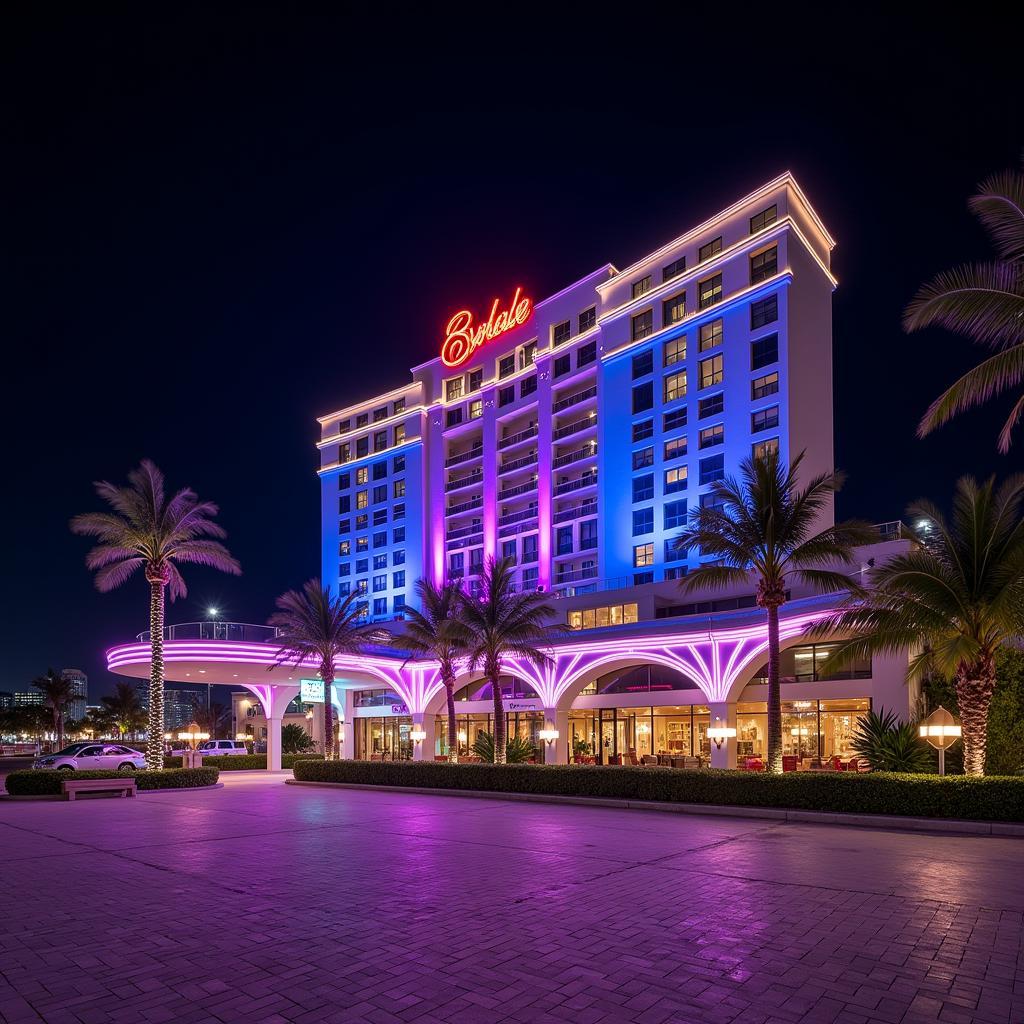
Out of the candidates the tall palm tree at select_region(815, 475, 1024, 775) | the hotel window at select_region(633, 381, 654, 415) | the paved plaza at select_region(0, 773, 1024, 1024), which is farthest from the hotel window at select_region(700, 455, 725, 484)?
the paved plaza at select_region(0, 773, 1024, 1024)

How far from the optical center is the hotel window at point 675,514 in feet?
161

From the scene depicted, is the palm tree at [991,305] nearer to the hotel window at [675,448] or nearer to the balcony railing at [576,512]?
the hotel window at [675,448]

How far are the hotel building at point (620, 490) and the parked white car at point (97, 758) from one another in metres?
4.15

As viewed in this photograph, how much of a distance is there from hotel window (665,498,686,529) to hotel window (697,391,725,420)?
5332 millimetres

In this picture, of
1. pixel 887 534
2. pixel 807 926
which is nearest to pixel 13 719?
pixel 887 534

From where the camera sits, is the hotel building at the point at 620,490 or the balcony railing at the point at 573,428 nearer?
the hotel building at the point at 620,490

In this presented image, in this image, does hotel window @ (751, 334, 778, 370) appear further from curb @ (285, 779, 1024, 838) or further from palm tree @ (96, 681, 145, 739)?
palm tree @ (96, 681, 145, 739)

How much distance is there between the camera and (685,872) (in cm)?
1204

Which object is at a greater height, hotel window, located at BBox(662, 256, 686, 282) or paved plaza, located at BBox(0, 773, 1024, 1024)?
hotel window, located at BBox(662, 256, 686, 282)

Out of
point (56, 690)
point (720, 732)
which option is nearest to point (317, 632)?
point (720, 732)

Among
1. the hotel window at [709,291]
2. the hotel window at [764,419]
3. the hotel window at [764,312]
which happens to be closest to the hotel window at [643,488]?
the hotel window at [764,419]

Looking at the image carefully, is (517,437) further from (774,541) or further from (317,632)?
(774,541)

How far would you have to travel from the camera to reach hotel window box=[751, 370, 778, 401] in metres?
45.6

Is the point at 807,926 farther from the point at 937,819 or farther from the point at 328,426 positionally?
the point at 328,426
